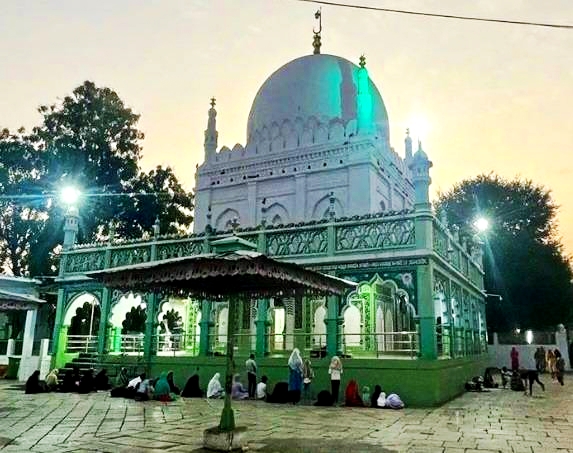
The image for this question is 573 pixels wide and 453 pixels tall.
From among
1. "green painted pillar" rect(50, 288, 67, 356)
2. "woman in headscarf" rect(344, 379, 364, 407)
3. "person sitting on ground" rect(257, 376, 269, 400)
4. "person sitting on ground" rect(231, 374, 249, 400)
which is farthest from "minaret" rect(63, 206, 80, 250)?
"woman in headscarf" rect(344, 379, 364, 407)

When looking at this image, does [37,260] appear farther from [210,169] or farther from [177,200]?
[210,169]

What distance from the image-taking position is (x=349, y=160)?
21.3 meters

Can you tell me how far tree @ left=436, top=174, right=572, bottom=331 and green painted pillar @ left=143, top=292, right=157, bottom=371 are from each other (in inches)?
774

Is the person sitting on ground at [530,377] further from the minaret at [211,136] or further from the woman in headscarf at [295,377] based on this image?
the minaret at [211,136]

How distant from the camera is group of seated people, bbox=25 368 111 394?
47.9ft

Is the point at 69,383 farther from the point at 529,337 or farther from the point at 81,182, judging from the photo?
the point at 529,337

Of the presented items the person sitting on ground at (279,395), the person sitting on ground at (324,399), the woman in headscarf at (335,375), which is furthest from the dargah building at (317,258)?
the person sitting on ground at (324,399)

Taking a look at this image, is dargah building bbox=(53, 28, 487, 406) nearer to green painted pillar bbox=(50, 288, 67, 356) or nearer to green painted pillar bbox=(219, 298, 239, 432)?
green painted pillar bbox=(50, 288, 67, 356)

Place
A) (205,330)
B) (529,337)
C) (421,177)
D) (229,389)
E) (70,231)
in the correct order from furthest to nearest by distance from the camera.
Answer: (529,337), (70,231), (205,330), (421,177), (229,389)

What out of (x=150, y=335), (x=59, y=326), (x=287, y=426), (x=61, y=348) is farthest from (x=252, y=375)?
(x=59, y=326)

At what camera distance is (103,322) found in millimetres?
17641

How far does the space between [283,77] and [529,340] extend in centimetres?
1976

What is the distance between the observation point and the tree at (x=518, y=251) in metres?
29.7

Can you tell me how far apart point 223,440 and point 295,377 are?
6.33 metres
